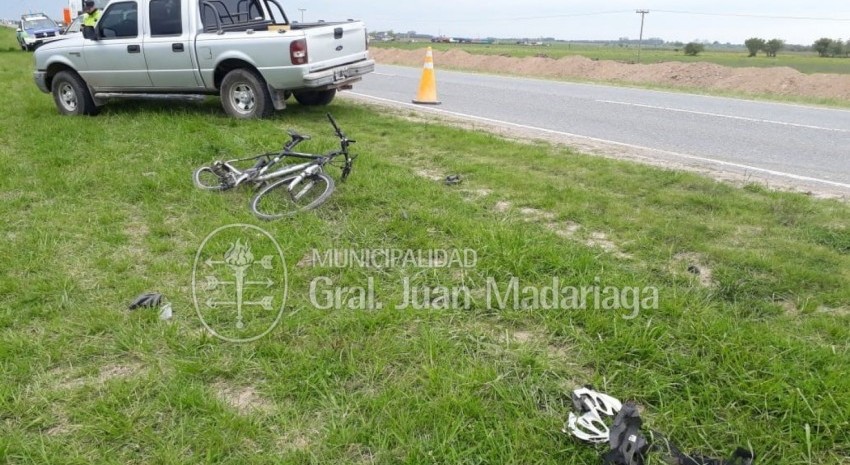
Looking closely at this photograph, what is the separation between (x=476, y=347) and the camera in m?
2.86

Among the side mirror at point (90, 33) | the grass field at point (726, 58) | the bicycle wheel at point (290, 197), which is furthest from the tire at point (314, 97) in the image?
the grass field at point (726, 58)

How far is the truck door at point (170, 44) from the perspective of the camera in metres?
8.38

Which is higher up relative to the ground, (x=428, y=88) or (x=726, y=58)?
(x=726, y=58)

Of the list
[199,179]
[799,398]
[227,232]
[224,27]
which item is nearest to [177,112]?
[224,27]

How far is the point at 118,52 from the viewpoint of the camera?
28.8 ft

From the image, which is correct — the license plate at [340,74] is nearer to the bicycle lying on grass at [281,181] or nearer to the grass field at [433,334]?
the bicycle lying on grass at [281,181]

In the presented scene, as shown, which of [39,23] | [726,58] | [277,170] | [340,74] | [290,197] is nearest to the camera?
[290,197]

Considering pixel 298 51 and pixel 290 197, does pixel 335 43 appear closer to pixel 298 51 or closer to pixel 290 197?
pixel 298 51

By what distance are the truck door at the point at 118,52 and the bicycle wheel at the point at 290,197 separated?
5294 mm

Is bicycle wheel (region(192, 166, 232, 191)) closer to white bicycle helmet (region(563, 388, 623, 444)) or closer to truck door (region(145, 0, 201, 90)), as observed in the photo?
truck door (region(145, 0, 201, 90))

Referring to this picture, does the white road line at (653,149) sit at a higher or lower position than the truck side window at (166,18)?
lower

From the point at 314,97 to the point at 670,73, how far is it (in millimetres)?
19527

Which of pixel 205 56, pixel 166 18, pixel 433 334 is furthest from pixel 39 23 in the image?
pixel 433 334

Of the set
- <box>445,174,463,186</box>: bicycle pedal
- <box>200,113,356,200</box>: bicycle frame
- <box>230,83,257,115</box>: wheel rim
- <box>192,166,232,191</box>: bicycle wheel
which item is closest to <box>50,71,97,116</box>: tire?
<box>230,83,257,115</box>: wheel rim
